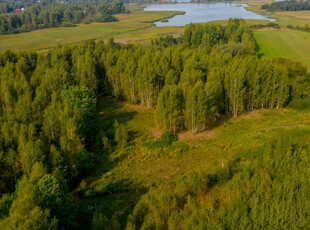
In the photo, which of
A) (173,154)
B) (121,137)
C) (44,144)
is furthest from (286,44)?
(44,144)

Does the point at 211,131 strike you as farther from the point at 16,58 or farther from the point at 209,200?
the point at 16,58

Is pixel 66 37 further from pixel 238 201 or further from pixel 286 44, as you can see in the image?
pixel 238 201

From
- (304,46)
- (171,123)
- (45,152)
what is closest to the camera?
(45,152)

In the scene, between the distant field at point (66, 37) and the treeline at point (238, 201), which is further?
the distant field at point (66, 37)

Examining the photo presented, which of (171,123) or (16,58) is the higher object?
(16,58)

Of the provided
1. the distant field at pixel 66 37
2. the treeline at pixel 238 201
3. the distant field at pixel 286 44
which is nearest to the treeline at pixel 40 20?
the distant field at pixel 66 37

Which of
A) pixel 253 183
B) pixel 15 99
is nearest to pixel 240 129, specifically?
pixel 253 183

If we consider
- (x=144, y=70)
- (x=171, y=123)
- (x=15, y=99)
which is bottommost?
(x=171, y=123)

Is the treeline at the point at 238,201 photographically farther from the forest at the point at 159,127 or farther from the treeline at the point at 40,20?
the treeline at the point at 40,20
